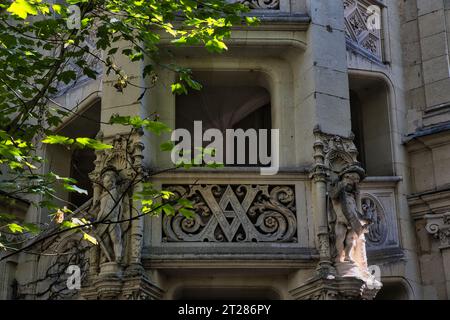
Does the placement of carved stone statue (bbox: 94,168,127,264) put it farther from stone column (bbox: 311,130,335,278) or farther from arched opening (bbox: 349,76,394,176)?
arched opening (bbox: 349,76,394,176)

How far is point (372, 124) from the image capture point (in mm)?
16703

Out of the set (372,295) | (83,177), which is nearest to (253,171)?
(372,295)

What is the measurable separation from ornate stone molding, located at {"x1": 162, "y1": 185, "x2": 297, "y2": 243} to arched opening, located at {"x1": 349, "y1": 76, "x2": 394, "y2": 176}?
11.8 feet

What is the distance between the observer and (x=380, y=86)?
16.7 metres

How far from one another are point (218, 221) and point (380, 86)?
17.7 feet

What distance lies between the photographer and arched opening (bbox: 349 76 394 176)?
53.4 ft

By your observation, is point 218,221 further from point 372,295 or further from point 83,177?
point 83,177

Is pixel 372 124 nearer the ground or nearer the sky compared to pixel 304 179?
nearer the sky

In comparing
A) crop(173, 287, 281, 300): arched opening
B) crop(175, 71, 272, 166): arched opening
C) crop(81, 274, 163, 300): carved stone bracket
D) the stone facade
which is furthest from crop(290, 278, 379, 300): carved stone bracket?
crop(175, 71, 272, 166): arched opening

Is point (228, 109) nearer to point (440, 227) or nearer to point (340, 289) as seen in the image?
point (440, 227)

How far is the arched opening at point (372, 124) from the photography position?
641 inches

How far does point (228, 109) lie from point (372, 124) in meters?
2.86

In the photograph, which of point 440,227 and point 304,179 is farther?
point 440,227

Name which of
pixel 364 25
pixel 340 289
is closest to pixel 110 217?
pixel 340 289
